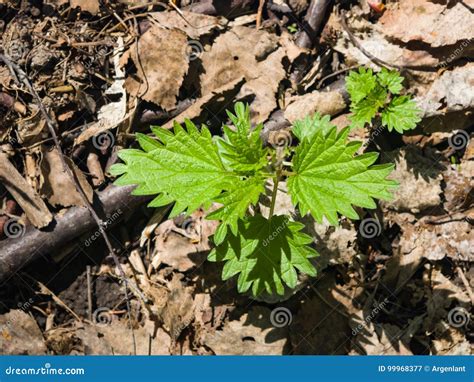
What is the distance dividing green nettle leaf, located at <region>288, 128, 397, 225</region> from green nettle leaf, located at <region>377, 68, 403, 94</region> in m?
1.04

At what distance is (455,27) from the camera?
419 cm

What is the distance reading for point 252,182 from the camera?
3.18m

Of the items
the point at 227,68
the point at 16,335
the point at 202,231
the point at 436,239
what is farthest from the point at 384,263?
the point at 16,335

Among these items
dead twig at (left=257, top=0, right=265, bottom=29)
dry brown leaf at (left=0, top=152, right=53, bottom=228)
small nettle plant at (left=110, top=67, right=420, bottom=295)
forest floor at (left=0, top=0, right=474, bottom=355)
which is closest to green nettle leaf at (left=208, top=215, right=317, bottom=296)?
small nettle plant at (left=110, top=67, right=420, bottom=295)

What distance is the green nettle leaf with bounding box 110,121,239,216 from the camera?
321 cm

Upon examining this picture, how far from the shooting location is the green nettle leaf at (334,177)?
314cm

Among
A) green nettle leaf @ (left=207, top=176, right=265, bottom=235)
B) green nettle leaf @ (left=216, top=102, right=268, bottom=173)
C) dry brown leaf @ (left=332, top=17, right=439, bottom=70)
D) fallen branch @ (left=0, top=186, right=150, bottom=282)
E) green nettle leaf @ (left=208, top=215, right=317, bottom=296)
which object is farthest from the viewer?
dry brown leaf @ (left=332, top=17, right=439, bottom=70)

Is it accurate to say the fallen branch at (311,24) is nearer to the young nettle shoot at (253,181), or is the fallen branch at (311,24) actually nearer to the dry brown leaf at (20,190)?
the young nettle shoot at (253,181)

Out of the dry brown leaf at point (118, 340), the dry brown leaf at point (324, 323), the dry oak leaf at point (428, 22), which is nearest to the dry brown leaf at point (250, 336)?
the dry brown leaf at point (324, 323)

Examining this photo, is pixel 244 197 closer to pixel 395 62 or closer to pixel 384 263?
pixel 384 263

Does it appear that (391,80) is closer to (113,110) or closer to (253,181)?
(253,181)

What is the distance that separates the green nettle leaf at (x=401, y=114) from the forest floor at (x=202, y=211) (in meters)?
0.27

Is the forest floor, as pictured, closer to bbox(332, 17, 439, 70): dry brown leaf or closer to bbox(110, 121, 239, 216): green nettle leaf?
bbox(332, 17, 439, 70): dry brown leaf

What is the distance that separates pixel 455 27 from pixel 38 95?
10.6 ft
